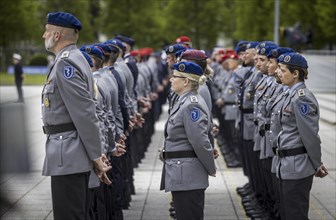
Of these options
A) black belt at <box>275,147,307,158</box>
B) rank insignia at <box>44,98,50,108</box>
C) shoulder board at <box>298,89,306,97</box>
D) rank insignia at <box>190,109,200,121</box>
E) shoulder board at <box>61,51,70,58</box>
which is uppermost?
shoulder board at <box>61,51,70,58</box>

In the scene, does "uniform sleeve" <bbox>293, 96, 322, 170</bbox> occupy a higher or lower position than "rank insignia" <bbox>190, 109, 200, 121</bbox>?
lower

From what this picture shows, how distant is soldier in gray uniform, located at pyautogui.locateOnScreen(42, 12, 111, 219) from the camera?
15.2 feet

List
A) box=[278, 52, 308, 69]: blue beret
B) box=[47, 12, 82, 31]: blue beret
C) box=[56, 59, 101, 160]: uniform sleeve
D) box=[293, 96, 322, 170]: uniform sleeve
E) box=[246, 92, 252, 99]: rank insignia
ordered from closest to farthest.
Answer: box=[56, 59, 101, 160]: uniform sleeve
box=[47, 12, 82, 31]: blue beret
box=[293, 96, 322, 170]: uniform sleeve
box=[278, 52, 308, 69]: blue beret
box=[246, 92, 252, 99]: rank insignia

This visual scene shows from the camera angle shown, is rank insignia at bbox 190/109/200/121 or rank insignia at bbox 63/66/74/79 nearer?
rank insignia at bbox 63/66/74/79

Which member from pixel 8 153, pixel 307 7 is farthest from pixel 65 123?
pixel 307 7

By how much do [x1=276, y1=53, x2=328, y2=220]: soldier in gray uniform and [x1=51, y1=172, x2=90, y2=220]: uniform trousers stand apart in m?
1.96

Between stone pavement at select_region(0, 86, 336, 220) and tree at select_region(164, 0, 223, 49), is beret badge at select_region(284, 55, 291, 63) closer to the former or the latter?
stone pavement at select_region(0, 86, 336, 220)

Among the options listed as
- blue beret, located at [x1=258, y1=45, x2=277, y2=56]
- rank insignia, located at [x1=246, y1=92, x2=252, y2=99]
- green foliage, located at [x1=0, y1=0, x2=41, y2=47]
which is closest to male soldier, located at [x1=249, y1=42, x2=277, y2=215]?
blue beret, located at [x1=258, y1=45, x2=277, y2=56]

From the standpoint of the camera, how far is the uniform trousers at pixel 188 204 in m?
5.50

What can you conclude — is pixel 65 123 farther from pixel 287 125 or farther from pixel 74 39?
pixel 287 125

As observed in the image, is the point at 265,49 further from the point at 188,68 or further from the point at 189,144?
the point at 189,144

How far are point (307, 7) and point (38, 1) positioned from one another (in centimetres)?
2676

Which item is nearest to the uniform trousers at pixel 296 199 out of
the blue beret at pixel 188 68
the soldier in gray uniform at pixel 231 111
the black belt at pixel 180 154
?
the black belt at pixel 180 154

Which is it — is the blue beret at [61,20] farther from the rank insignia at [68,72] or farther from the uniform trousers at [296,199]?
the uniform trousers at [296,199]
